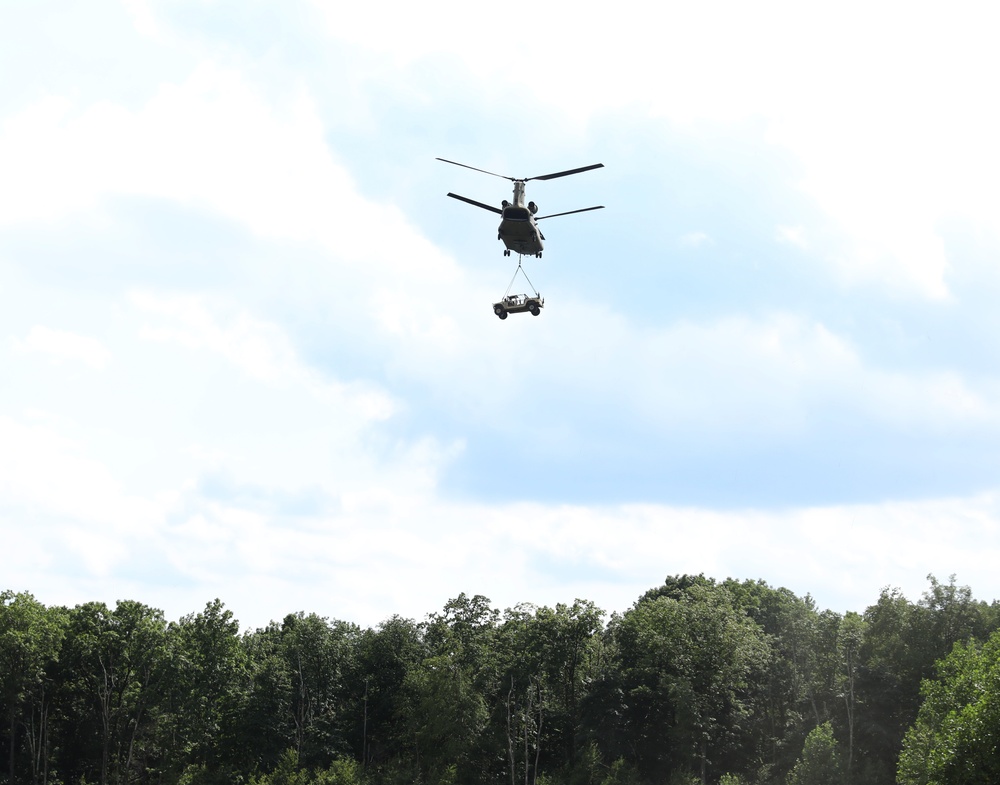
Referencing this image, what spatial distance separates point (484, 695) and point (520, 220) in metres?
48.9

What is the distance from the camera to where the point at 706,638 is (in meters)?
81.4

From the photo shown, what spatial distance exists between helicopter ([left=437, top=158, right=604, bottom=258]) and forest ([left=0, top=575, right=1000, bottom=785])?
42.9 m

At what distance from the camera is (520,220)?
50.3 m

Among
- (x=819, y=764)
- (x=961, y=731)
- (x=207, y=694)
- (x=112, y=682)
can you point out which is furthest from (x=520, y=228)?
(x=112, y=682)

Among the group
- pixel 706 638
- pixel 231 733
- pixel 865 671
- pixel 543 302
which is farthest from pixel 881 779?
pixel 231 733

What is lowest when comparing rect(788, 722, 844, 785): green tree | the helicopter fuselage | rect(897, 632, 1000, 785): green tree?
rect(788, 722, 844, 785): green tree

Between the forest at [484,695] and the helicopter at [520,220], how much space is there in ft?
141

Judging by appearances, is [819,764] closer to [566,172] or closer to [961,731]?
[961,731]

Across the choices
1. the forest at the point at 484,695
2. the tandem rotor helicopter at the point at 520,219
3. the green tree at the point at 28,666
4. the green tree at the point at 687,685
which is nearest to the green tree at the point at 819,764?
the forest at the point at 484,695

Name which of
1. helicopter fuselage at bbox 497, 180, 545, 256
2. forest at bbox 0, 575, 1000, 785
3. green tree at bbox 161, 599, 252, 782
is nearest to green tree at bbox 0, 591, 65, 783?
forest at bbox 0, 575, 1000, 785

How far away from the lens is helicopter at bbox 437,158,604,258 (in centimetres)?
5034

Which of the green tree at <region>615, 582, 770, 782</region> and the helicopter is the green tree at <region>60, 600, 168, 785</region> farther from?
the helicopter

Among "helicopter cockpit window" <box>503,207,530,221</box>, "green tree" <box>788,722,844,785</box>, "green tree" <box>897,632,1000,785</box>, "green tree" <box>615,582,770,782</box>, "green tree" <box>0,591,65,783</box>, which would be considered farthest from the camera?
"green tree" <box>0,591,65,783</box>

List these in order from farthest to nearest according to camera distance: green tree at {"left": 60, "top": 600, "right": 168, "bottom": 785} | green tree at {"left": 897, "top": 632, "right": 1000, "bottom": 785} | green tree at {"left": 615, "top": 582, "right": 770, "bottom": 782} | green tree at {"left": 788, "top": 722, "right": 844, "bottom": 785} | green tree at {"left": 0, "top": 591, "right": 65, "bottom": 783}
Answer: green tree at {"left": 60, "top": 600, "right": 168, "bottom": 785}
green tree at {"left": 0, "top": 591, "right": 65, "bottom": 783}
green tree at {"left": 615, "top": 582, "right": 770, "bottom": 782}
green tree at {"left": 788, "top": 722, "right": 844, "bottom": 785}
green tree at {"left": 897, "top": 632, "right": 1000, "bottom": 785}
